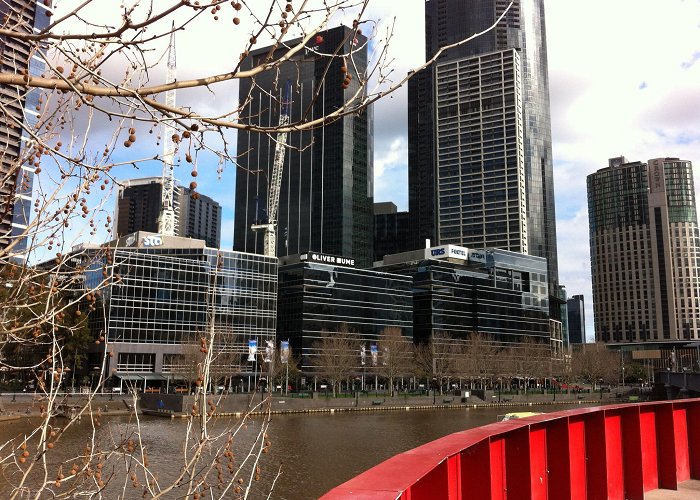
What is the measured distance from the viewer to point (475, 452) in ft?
27.7

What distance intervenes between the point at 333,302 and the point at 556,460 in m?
128

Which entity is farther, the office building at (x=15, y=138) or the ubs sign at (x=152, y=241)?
the ubs sign at (x=152, y=241)

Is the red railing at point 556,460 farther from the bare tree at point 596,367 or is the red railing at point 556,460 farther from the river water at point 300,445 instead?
the bare tree at point 596,367

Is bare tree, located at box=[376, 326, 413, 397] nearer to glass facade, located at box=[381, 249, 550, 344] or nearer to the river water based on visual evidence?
glass facade, located at box=[381, 249, 550, 344]

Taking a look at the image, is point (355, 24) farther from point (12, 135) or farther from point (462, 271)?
point (462, 271)

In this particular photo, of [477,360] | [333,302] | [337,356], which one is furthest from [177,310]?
[477,360]

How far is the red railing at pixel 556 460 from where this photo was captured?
6.46m

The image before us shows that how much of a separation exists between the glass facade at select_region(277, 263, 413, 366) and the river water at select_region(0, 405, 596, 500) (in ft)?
175

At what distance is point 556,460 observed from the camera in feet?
36.1

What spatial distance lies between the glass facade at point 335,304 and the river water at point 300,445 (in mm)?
53397

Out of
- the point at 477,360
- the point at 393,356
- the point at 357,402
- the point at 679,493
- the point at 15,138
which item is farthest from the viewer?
the point at 477,360

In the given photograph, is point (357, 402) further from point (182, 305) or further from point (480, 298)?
point (480, 298)

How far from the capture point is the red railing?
6461 mm

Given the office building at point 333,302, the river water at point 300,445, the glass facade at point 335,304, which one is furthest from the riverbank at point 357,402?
the glass facade at point 335,304
